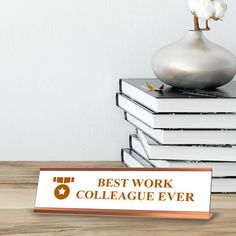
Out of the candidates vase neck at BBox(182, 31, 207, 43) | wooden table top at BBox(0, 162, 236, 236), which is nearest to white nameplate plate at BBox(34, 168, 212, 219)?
wooden table top at BBox(0, 162, 236, 236)

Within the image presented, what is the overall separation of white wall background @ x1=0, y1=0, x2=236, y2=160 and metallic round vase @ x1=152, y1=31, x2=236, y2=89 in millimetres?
160

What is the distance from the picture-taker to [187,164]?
1013mm

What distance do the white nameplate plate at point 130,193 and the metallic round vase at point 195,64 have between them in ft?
0.74

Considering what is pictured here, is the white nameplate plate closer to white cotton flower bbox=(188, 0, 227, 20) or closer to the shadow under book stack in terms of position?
the shadow under book stack

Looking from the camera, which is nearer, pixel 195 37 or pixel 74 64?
pixel 195 37

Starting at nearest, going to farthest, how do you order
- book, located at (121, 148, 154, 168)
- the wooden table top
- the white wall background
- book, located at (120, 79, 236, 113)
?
the wooden table top → book, located at (120, 79, 236, 113) → book, located at (121, 148, 154, 168) → the white wall background

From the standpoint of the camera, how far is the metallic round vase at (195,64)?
105 centimetres

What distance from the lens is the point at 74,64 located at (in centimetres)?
123

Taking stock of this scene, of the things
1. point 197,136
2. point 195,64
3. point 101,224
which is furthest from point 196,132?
point 101,224

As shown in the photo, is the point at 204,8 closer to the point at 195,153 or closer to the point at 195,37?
the point at 195,37

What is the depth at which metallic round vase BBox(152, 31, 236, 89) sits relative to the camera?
105cm

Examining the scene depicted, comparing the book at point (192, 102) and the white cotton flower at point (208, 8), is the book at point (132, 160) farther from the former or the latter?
the white cotton flower at point (208, 8)

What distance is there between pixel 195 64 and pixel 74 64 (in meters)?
0.27

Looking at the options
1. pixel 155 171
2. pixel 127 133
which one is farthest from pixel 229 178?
pixel 127 133
